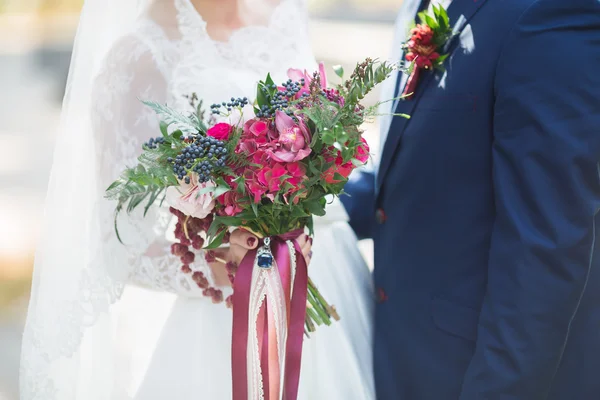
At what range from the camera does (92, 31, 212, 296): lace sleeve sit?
1676 mm

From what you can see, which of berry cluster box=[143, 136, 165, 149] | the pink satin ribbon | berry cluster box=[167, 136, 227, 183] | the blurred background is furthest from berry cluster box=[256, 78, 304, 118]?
the blurred background

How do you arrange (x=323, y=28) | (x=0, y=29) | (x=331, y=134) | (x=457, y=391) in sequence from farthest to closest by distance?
(x=323, y=28) → (x=0, y=29) → (x=457, y=391) → (x=331, y=134)

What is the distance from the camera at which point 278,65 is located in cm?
199

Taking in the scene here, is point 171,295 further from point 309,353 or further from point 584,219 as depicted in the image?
point 584,219

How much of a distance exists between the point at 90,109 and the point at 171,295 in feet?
2.11

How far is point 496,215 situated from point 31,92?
9.69 metres

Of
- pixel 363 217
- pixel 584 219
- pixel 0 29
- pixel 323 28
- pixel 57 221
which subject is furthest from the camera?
pixel 323 28

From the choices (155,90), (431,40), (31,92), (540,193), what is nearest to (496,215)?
(540,193)

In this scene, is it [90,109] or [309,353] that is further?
[309,353]

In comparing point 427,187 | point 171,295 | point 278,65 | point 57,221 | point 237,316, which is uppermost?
point 278,65

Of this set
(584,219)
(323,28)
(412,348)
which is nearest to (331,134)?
(584,219)

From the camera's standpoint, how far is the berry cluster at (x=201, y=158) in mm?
1271

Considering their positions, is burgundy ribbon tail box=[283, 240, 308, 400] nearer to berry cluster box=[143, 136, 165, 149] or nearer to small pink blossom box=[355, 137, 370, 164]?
small pink blossom box=[355, 137, 370, 164]

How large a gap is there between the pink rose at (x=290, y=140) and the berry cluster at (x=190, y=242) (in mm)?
302
